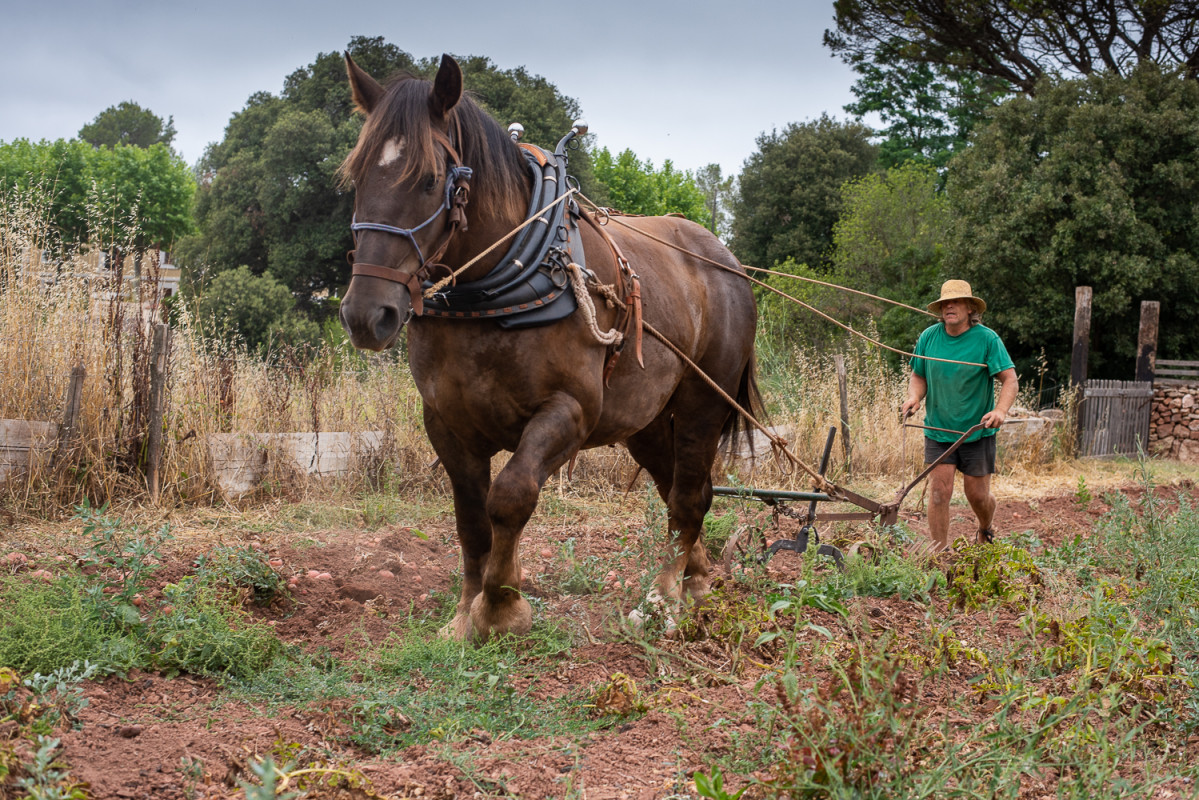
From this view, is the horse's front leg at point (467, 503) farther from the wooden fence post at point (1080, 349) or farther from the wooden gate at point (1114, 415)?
the wooden gate at point (1114, 415)

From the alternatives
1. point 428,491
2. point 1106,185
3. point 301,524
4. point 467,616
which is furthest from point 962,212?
point 467,616

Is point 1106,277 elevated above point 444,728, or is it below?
above

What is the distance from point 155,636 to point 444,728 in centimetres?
121

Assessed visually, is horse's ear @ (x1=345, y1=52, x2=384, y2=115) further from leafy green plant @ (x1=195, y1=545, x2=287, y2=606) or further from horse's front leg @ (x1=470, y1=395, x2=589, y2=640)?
leafy green plant @ (x1=195, y1=545, x2=287, y2=606)

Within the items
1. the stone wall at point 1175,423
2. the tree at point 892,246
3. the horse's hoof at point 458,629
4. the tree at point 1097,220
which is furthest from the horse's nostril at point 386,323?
the tree at point 892,246

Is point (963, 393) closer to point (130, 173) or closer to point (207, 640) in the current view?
point (207, 640)

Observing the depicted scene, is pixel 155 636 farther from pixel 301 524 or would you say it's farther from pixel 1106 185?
pixel 1106 185

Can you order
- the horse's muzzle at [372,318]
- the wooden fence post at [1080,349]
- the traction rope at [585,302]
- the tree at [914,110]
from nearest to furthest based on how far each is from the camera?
the horse's muzzle at [372,318] < the traction rope at [585,302] < the wooden fence post at [1080,349] < the tree at [914,110]

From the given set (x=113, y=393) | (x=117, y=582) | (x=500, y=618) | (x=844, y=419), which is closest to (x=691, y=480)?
(x=500, y=618)

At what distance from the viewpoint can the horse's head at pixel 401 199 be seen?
288cm

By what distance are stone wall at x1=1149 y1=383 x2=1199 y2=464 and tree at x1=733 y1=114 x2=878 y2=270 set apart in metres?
15.9

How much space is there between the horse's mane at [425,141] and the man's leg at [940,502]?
11.2 feet

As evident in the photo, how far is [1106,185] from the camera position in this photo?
54.6 feet

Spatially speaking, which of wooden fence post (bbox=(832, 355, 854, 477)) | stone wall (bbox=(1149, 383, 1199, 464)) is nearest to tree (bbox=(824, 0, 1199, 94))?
stone wall (bbox=(1149, 383, 1199, 464))
